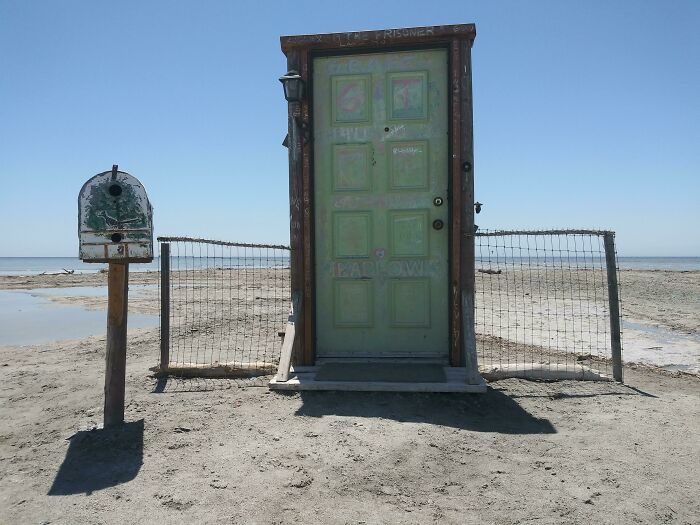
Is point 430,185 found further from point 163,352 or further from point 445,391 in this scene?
point 163,352

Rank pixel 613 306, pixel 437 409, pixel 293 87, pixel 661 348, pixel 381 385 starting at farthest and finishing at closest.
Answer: pixel 661 348 < pixel 293 87 < pixel 613 306 < pixel 381 385 < pixel 437 409

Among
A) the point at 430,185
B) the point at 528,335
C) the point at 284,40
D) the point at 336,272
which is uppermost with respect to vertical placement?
the point at 284,40

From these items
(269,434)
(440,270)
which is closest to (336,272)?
(440,270)

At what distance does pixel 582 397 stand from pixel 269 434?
9.00 ft

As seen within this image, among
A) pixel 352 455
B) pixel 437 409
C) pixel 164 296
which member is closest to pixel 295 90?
pixel 164 296

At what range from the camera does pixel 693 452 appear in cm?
307

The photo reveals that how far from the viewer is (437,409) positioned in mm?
3918

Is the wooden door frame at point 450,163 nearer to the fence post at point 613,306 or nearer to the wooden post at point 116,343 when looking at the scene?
the fence post at point 613,306

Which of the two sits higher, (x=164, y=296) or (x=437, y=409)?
(x=164, y=296)

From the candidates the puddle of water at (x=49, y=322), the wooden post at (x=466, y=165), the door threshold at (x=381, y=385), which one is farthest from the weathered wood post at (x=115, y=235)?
the puddle of water at (x=49, y=322)

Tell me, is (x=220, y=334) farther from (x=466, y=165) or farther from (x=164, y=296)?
→ (x=466, y=165)

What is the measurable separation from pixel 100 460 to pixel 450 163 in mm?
4019

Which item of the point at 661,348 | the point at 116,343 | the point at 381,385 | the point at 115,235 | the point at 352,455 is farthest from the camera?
the point at 661,348

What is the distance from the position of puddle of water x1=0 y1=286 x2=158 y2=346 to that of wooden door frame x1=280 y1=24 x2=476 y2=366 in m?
5.02
